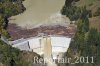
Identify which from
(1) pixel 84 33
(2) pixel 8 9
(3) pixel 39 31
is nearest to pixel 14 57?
(3) pixel 39 31

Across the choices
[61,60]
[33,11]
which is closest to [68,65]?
[61,60]

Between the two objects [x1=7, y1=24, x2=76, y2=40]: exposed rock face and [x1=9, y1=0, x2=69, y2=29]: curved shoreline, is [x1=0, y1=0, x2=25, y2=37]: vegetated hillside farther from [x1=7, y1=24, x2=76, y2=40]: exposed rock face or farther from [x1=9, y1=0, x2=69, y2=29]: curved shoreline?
[x1=7, y1=24, x2=76, y2=40]: exposed rock face

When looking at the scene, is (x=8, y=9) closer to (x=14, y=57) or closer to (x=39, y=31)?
(x=39, y=31)

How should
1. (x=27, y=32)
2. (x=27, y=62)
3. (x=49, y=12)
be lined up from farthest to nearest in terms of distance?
(x=49, y=12), (x=27, y=32), (x=27, y=62)

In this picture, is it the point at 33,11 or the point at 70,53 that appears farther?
the point at 33,11

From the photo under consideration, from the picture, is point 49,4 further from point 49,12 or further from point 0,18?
point 0,18

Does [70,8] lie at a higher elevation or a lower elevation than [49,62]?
higher

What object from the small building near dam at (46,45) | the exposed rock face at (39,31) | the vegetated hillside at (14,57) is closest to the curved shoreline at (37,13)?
the exposed rock face at (39,31)

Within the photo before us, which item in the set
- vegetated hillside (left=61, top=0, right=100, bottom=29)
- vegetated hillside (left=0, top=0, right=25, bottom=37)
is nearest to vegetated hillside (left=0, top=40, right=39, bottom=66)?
vegetated hillside (left=0, top=0, right=25, bottom=37)
